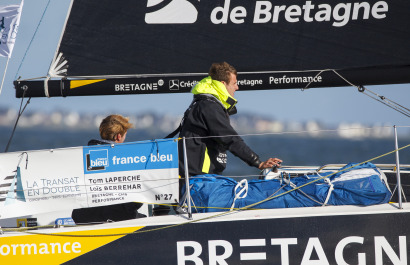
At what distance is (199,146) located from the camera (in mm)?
4125

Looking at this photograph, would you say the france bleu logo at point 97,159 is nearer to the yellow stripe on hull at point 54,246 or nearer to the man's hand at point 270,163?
the yellow stripe on hull at point 54,246

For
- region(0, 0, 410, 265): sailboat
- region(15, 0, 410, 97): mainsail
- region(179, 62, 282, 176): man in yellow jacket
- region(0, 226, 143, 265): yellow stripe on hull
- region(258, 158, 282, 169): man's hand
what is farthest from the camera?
region(15, 0, 410, 97): mainsail

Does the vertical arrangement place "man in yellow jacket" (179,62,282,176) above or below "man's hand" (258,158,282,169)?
above

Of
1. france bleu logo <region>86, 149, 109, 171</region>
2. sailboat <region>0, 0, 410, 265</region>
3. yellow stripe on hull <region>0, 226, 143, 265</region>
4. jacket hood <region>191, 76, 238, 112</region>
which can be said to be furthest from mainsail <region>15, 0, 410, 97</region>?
yellow stripe on hull <region>0, 226, 143, 265</region>

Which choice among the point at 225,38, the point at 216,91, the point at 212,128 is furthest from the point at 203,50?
the point at 212,128

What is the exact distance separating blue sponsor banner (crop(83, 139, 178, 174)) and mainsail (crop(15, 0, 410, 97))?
0.95 m

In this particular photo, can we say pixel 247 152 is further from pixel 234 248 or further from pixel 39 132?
pixel 39 132

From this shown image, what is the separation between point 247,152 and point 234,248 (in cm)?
58

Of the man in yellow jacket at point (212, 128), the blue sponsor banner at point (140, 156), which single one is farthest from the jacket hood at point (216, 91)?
the blue sponsor banner at point (140, 156)

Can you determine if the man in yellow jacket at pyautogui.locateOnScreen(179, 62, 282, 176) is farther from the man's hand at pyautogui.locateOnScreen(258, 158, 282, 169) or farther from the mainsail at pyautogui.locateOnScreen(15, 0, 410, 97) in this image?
the mainsail at pyautogui.locateOnScreen(15, 0, 410, 97)

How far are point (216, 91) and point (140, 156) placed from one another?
2.07 feet

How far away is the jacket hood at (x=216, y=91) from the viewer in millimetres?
4160

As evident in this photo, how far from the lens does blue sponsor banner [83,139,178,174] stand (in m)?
3.90

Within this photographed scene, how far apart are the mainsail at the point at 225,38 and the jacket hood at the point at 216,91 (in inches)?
21.3
